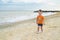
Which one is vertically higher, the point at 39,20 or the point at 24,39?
the point at 39,20

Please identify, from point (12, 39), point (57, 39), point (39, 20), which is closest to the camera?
point (57, 39)

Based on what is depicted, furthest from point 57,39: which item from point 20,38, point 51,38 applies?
point 20,38

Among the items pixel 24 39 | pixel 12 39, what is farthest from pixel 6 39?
pixel 24 39

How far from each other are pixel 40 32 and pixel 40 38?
1.59 metres

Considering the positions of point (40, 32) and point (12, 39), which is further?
point (40, 32)

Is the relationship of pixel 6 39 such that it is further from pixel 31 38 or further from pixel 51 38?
pixel 51 38

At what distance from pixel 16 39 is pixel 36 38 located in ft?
3.53

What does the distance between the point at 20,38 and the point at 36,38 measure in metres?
0.88

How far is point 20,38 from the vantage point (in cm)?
1052

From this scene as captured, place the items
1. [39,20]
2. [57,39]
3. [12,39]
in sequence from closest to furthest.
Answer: [57,39] → [12,39] → [39,20]

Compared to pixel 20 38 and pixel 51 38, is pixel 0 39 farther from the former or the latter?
pixel 51 38

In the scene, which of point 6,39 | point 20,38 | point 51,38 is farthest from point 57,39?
point 6,39

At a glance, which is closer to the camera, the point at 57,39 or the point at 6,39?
the point at 57,39

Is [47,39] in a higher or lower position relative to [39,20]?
lower
